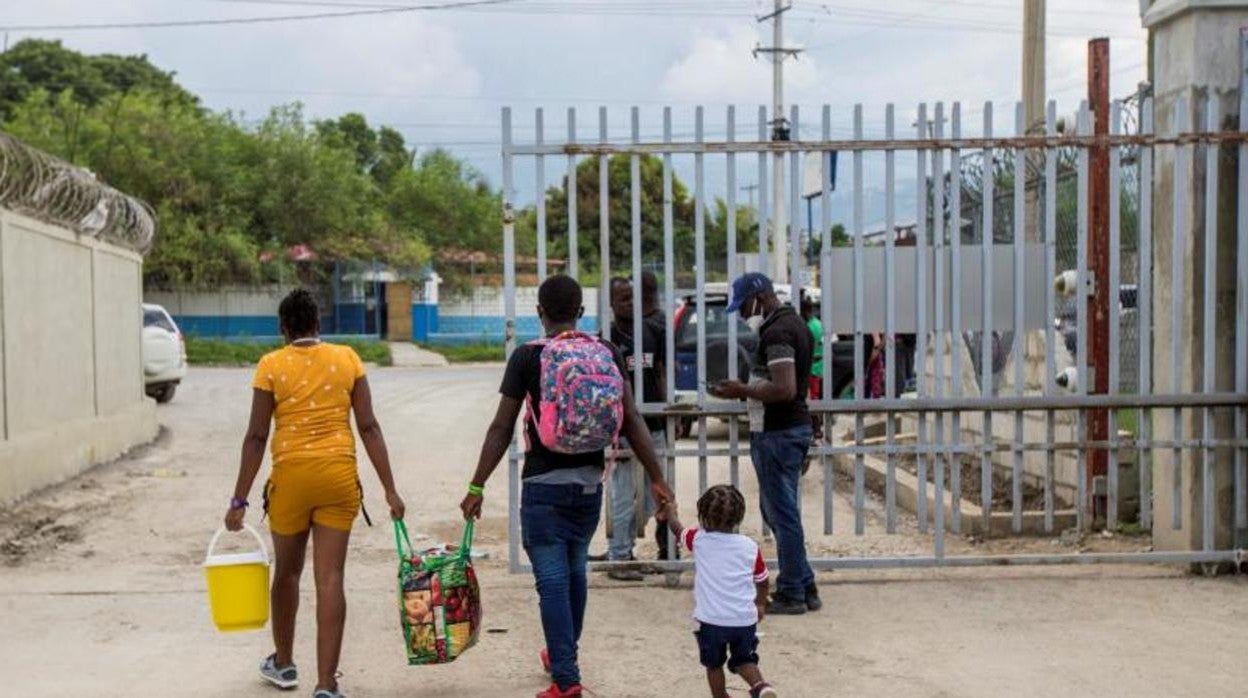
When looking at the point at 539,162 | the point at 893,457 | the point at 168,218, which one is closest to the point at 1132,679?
the point at 893,457

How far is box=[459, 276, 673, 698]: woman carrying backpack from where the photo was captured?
5.17 m

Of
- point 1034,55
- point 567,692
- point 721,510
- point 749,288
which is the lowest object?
point 567,692

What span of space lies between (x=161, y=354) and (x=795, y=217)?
14.3 metres

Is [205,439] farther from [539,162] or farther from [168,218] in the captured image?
[168,218]

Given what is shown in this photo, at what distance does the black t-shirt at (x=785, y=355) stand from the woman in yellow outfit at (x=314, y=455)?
6.72ft

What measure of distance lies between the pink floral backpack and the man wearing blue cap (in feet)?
4.86

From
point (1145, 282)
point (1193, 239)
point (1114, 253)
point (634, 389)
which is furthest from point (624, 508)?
point (1193, 239)

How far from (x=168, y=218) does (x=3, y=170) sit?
90.4ft

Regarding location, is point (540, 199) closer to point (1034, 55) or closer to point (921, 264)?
point (921, 264)

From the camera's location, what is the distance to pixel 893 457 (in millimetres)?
7430

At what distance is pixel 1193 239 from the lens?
7.49 m

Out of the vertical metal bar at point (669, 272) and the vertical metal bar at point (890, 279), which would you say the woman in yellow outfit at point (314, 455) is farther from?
the vertical metal bar at point (890, 279)

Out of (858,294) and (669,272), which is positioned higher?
(669,272)

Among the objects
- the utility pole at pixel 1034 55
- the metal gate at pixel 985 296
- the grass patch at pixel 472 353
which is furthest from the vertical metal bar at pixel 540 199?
the grass patch at pixel 472 353
